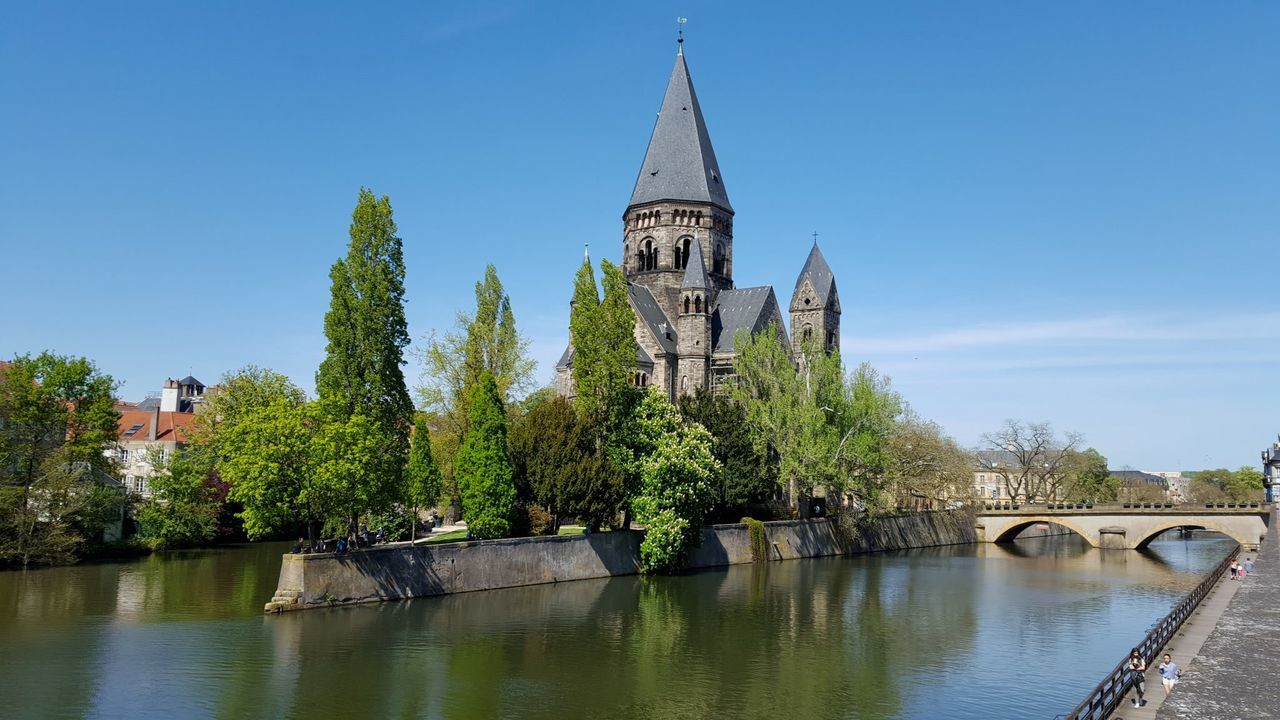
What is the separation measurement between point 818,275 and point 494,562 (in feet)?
198

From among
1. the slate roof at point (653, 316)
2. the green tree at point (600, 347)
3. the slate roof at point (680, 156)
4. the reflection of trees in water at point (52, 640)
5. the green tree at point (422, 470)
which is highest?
the slate roof at point (680, 156)

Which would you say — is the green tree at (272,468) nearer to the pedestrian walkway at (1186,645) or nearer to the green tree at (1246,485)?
the pedestrian walkway at (1186,645)

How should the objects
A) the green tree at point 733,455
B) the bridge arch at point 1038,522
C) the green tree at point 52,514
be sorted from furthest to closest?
the bridge arch at point 1038,522 < the green tree at point 733,455 < the green tree at point 52,514

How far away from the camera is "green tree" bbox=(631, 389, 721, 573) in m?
53.9

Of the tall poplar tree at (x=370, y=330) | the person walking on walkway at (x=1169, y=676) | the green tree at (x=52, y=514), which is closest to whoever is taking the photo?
the person walking on walkway at (x=1169, y=676)

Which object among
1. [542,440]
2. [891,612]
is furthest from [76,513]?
[891,612]

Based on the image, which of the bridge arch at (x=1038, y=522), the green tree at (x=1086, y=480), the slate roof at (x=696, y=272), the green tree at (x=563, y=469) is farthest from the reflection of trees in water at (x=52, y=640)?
the green tree at (x=1086, y=480)

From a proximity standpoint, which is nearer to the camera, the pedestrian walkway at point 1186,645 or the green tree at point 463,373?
the pedestrian walkway at point 1186,645

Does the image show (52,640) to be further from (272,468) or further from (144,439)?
(144,439)

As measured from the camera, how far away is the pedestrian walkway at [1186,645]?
21484 mm

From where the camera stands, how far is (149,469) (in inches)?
3342

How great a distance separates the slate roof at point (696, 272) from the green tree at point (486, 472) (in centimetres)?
4027

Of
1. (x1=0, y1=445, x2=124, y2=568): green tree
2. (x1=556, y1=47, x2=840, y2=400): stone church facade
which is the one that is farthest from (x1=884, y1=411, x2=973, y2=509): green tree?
(x1=0, y1=445, x2=124, y2=568): green tree

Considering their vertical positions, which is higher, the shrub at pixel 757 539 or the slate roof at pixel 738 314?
the slate roof at pixel 738 314
